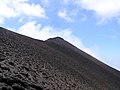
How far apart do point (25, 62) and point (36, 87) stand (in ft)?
14.2

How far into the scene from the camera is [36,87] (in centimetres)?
1410

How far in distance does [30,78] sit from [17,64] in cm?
160

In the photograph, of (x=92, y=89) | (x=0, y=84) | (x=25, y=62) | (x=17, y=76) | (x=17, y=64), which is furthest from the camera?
(x=92, y=89)

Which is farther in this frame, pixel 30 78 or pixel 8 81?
pixel 30 78

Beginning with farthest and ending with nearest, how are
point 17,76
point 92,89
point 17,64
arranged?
point 92,89 → point 17,64 → point 17,76

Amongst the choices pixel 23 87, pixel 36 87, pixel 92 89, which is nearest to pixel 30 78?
pixel 36 87

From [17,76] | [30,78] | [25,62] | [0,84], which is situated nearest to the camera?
[0,84]

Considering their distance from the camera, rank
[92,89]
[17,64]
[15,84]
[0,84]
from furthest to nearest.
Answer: [92,89] < [17,64] < [15,84] < [0,84]

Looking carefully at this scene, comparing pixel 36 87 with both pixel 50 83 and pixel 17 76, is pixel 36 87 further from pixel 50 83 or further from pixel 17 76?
pixel 50 83

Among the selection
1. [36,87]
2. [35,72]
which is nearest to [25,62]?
[35,72]

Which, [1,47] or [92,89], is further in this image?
[92,89]

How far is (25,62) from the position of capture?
59.7ft

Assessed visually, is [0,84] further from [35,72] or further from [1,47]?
[1,47]

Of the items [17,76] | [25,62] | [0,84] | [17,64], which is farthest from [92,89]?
[0,84]
